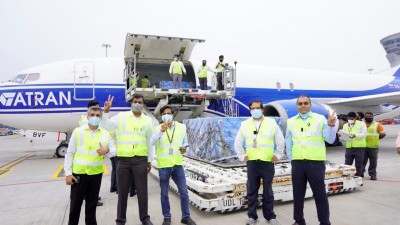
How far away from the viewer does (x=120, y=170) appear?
3715mm

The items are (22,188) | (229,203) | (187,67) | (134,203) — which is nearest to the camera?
(229,203)

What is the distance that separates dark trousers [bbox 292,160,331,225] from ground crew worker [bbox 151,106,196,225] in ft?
4.41

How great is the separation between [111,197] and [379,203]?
177 inches

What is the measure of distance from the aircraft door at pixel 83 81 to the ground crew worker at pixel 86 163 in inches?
274

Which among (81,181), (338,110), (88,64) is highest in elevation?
(88,64)

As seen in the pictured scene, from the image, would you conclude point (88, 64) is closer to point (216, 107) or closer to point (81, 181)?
point (216, 107)

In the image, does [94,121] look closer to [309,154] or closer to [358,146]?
[309,154]

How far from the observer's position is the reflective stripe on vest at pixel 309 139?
3504 mm

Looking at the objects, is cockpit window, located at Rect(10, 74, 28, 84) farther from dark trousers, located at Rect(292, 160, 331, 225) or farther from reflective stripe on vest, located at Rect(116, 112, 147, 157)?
dark trousers, located at Rect(292, 160, 331, 225)

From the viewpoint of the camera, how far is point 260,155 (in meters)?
3.79

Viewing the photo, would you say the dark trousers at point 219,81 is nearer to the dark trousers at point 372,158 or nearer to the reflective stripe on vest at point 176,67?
the reflective stripe on vest at point 176,67

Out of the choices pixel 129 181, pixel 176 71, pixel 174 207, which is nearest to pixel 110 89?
pixel 176 71

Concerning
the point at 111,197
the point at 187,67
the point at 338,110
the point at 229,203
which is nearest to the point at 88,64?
the point at 187,67

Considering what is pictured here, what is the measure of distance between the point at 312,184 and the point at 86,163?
2712mm
